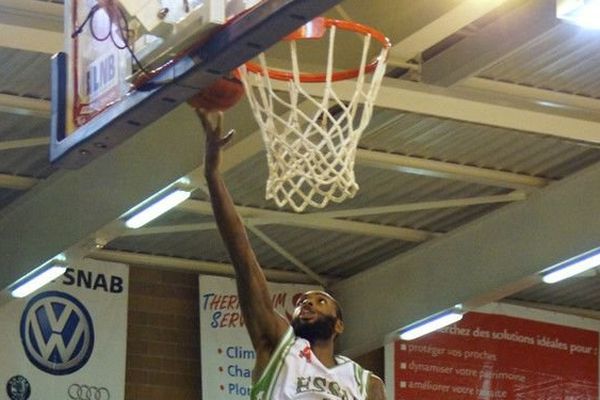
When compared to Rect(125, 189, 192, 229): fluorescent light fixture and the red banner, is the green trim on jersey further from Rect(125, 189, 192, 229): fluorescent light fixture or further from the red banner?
the red banner

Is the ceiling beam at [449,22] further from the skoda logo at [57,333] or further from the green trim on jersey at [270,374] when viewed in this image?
the skoda logo at [57,333]

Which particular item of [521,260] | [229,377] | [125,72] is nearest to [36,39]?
[125,72]

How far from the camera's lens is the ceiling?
10656mm

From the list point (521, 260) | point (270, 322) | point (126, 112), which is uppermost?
point (521, 260)

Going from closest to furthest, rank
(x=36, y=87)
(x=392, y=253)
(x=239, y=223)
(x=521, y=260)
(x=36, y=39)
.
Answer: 1. (x=239, y=223)
2. (x=36, y=39)
3. (x=36, y=87)
4. (x=521, y=260)
5. (x=392, y=253)

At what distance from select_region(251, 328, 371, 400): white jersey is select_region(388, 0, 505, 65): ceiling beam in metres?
2.66

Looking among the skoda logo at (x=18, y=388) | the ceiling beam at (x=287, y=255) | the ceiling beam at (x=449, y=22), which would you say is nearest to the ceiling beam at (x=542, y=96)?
the ceiling beam at (x=449, y=22)

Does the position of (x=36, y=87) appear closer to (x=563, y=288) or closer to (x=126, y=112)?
(x=126, y=112)

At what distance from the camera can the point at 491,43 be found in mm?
10539

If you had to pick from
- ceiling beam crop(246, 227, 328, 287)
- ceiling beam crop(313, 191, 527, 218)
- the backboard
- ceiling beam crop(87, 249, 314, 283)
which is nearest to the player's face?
the backboard

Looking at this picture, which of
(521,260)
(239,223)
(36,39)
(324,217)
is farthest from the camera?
(324,217)

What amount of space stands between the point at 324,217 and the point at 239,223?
7.63 meters

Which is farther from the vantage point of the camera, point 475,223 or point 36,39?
point 475,223

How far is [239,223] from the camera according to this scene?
7488mm
